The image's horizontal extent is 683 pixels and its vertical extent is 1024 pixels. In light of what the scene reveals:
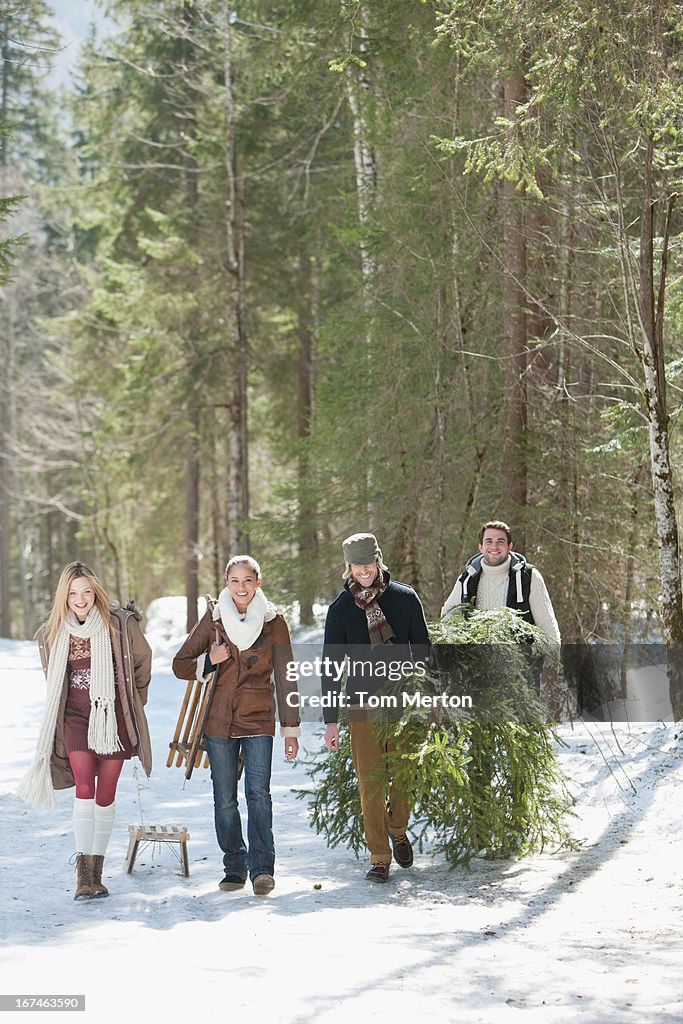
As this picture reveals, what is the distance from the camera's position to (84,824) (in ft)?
22.7

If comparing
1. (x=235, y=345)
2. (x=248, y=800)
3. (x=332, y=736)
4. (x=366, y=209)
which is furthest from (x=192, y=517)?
(x=248, y=800)

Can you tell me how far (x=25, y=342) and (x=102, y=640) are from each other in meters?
33.6

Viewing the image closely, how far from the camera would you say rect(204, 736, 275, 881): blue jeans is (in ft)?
23.3

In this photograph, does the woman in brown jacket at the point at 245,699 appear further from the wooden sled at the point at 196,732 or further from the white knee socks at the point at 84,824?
the white knee socks at the point at 84,824

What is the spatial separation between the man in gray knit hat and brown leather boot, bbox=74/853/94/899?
61.4 inches

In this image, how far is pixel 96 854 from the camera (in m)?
6.93

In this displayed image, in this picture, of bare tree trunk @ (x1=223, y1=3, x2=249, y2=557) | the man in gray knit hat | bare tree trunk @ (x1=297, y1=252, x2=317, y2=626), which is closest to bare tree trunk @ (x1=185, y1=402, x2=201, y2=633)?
bare tree trunk @ (x1=297, y1=252, x2=317, y2=626)

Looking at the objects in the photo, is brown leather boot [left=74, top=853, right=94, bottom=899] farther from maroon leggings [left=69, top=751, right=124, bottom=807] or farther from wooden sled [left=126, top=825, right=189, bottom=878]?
wooden sled [left=126, top=825, right=189, bottom=878]

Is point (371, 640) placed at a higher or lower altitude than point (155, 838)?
higher

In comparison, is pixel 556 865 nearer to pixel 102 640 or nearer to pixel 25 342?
pixel 102 640

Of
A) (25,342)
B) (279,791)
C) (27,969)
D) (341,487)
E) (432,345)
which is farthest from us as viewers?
(25,342)

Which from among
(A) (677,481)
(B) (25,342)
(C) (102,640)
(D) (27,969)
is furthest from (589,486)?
(B) (25,342)

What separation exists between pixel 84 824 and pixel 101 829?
0.33ft

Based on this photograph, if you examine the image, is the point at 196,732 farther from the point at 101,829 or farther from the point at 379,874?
the point at 379,874
